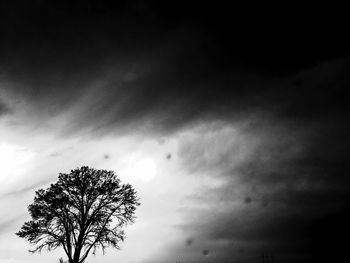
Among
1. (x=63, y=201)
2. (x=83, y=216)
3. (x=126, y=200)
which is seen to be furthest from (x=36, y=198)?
(x=126, y=200)

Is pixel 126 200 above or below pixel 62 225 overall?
above

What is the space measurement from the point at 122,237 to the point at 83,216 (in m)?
3.88

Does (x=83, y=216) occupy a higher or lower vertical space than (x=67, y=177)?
lower

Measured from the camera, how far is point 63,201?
84.0 feet

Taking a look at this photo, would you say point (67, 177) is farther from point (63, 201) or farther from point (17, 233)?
point (17, 233)

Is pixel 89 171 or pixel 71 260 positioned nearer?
pixel 71 260

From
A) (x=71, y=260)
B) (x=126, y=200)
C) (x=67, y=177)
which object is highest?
(x=67, y=177)

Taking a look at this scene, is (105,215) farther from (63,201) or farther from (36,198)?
(36,198)

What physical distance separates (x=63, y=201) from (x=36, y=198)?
2500 millimetres

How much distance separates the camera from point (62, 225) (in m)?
25.8

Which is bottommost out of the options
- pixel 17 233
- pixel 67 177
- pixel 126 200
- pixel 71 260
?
pixel 71 260

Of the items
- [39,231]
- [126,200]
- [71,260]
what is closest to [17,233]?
[39,231]

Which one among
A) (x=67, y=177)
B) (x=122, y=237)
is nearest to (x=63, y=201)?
(x=67, y=177)

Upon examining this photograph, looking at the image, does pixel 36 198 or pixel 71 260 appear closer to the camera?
pixel 71 260
